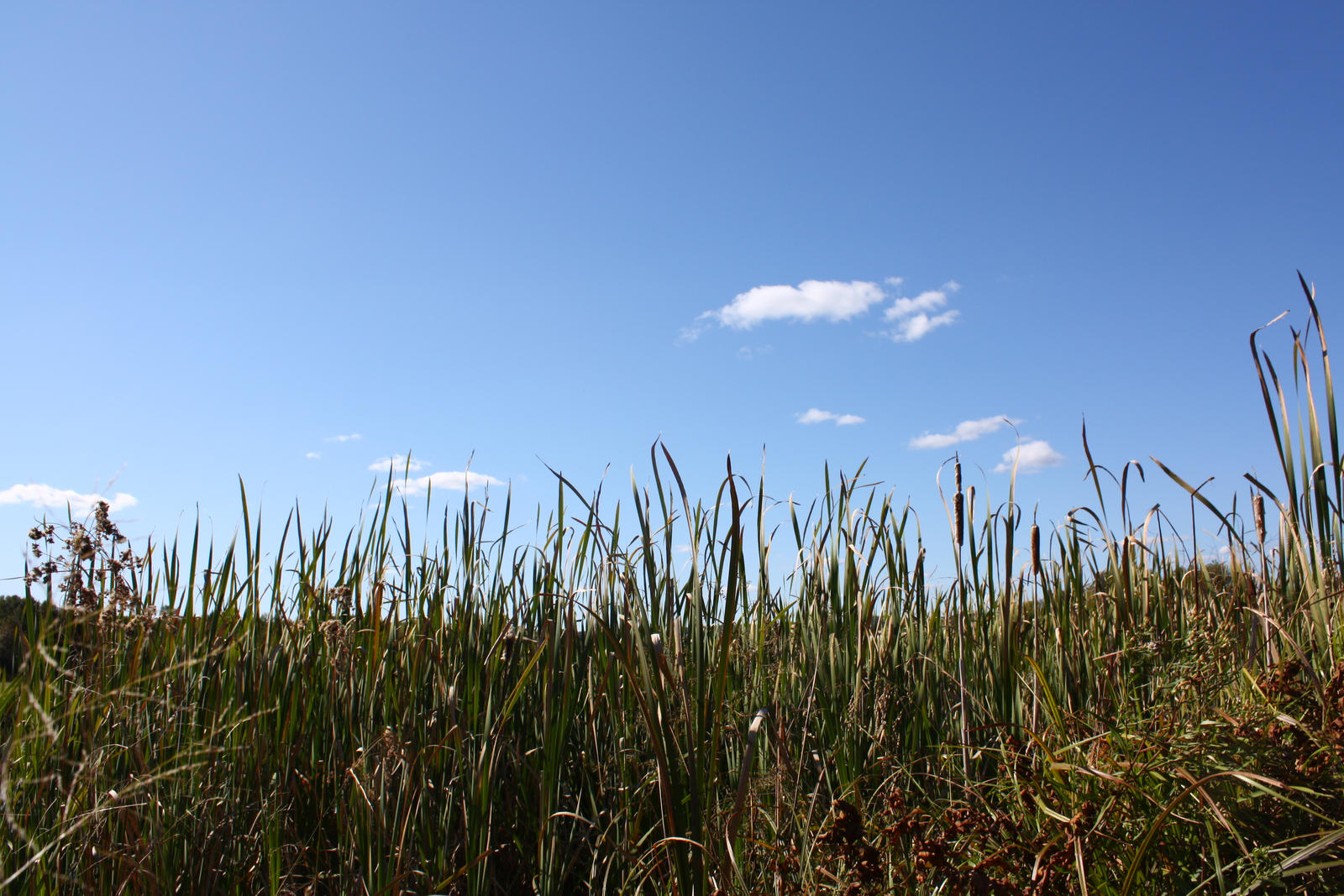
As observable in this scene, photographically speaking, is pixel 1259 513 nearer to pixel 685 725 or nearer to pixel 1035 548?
pixel 1035 548

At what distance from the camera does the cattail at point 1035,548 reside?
230 cm

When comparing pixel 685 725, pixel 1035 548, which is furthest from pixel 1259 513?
pixel 685 725

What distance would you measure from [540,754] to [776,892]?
94 cm

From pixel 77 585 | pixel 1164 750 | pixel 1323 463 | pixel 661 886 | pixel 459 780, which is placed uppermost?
pixel 1323 463

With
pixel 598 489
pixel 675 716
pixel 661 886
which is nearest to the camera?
pixel 661 886

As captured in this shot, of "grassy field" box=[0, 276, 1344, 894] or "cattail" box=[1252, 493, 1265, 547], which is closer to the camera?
"grassy field" box=[0, 276, 1344, 894]

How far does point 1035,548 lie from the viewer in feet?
7.78

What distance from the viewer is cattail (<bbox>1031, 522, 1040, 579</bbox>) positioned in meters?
2.30

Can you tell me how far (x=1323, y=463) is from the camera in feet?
6.64

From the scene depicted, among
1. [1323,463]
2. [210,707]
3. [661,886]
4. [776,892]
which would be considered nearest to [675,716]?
[661,886]

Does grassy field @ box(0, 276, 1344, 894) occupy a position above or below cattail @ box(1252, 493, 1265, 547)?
below

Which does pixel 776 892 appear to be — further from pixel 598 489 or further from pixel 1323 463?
pixel 1323 463

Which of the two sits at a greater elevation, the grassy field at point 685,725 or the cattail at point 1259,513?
the cattail at point 1259,513

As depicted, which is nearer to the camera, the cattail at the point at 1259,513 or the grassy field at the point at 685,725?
the grassy field at the point at 685,725
